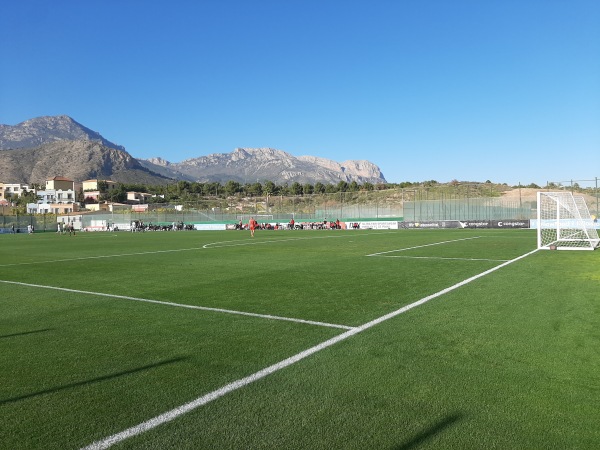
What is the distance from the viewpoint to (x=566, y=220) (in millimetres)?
23688

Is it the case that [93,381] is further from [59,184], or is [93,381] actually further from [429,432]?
[59,184]

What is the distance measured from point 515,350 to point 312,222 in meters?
59.8

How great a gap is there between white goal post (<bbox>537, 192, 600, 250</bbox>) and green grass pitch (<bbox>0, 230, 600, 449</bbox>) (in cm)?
1135

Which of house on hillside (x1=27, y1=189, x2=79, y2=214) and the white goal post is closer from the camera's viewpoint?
the white goal post

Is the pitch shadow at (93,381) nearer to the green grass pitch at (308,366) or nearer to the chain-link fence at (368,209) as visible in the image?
the green grass pitch at (308,366)

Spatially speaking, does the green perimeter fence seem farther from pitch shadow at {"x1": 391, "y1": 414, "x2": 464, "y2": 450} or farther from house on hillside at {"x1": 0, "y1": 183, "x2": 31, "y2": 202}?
house on hillside at {"x1": 0, "y1": 183, "x2": 31, "y2": 202}

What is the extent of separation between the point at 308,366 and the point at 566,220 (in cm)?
2317

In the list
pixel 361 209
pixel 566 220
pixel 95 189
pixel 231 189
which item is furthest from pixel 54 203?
pixel 566 220

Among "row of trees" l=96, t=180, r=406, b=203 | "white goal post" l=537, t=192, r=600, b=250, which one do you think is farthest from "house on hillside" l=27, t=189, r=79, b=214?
"white goal post" l=537, t=192, r=600, b=250

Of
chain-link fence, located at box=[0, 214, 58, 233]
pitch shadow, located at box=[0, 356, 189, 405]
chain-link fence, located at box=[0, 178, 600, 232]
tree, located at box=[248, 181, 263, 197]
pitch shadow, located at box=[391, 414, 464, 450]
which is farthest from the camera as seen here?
tree, located at box=[248, 181, 263, 197]

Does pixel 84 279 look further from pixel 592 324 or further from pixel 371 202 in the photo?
pixel 371 202

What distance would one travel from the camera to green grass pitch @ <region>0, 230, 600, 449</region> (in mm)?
3502

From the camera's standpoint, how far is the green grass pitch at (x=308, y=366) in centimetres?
350

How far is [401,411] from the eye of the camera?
381 cm
